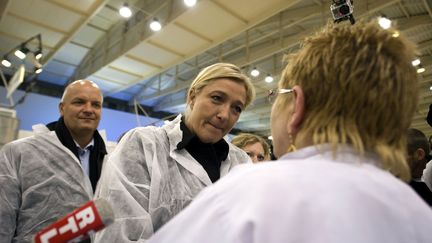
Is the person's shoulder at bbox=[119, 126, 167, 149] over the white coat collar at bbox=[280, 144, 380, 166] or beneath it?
over

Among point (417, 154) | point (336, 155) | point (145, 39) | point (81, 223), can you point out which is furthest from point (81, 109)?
point (145, 39)

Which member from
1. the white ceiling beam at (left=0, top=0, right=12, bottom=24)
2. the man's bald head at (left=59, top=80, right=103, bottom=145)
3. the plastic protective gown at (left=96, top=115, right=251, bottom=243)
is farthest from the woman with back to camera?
the white ceiling beam at (left=0, top=0, right=12, bottom=24)

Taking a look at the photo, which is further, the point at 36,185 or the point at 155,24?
the point at 155,24

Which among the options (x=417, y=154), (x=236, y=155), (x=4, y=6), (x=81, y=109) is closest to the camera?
(x=236, y=155)

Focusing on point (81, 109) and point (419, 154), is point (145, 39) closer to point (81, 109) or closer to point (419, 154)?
point (81, 109)

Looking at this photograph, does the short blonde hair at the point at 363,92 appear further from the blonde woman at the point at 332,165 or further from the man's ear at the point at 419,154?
the man's ear at the point at 419,154

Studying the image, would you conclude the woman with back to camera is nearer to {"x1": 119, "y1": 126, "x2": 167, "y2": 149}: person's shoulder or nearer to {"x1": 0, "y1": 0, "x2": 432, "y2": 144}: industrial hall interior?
{"x1": 119, "y1": 126, "x2": 167, "y2": 149}: person's shoulder

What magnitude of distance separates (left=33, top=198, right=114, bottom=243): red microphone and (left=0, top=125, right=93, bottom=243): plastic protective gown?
120 centimetres

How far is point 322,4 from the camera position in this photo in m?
5.23

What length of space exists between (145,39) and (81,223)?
5627 millimetres

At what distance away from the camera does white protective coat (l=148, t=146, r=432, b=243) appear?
0.44m

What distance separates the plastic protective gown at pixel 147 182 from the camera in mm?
987

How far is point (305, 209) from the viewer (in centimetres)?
45

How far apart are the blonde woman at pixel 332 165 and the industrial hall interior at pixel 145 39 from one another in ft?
8.12
